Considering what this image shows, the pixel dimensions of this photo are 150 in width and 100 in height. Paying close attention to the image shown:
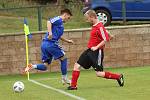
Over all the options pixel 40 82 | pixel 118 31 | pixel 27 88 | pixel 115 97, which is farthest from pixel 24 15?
pixel 115 97

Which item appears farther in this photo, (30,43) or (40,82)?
(30,43)

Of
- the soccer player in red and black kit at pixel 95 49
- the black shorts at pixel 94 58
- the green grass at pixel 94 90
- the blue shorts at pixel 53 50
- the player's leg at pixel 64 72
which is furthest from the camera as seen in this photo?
the blue shorts at pixel 53 50

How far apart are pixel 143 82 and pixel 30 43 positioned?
5.73 metres

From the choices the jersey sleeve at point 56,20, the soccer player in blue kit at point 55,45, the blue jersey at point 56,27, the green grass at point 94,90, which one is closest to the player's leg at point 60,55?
the soccer player in blue kit at point 55,45

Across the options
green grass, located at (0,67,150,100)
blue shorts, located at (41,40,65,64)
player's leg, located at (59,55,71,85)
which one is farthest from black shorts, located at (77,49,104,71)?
blue shorts, located at (41,40,65,64)

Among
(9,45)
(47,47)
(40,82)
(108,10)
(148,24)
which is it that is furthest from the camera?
(108,10)

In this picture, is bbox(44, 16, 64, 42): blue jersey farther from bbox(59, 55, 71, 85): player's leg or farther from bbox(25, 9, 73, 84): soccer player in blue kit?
bbox(59, 55, 71, 85): player's leg

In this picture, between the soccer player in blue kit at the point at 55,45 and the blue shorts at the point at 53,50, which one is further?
the blue shorts at the point at 53,50

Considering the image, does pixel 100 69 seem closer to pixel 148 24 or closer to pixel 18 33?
pixel 18 33

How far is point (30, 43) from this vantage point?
17578 millimetres

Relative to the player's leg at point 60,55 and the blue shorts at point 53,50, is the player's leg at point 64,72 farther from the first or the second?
the blue shorts at point 53,50

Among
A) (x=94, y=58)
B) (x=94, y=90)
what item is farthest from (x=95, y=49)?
(x=94, y=90)

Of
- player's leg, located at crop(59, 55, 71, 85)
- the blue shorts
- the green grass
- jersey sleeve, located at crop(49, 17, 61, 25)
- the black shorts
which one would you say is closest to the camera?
the green grass

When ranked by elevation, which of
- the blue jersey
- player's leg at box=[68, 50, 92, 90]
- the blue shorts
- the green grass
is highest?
the blue jersey
